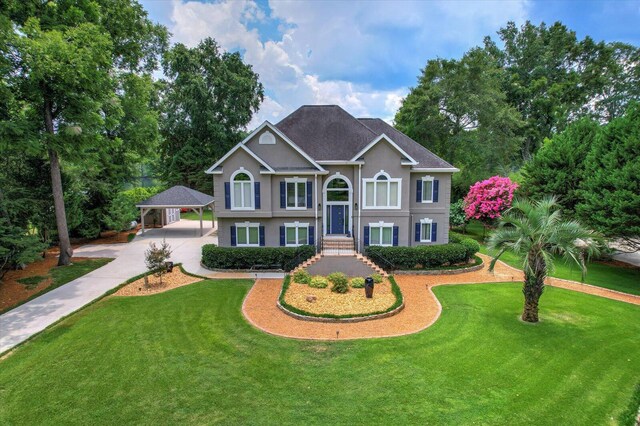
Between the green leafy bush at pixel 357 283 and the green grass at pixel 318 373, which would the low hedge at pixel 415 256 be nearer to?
the green leafy bush at pixel 357 283

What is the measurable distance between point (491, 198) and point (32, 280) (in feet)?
102

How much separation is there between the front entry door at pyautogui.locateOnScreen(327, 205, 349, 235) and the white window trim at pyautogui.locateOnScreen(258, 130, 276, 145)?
547 centimetres

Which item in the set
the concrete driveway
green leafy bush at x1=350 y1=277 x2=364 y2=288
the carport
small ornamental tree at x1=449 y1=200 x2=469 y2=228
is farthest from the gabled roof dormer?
the carport

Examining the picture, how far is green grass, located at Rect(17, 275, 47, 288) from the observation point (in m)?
16.7

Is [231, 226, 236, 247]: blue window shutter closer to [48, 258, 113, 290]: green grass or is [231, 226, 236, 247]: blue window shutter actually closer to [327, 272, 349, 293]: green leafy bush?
[327, 272, 349, 293]: green leafy bush

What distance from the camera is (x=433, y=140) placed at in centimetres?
3903

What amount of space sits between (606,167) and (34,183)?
35.7 metres

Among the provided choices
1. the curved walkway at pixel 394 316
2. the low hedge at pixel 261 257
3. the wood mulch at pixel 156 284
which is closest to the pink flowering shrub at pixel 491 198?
the curved walkway at pixel 394 316

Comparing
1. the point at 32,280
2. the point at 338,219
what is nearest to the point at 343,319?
the point at 338,219

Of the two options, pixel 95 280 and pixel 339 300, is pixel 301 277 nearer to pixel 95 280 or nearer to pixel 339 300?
pixel 339 300

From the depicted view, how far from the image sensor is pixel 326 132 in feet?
73.2

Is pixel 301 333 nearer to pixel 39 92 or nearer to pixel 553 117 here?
pixel 39 92

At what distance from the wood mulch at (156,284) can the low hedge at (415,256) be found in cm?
1031

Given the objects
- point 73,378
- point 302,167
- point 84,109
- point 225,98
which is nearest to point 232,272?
point 302,167
